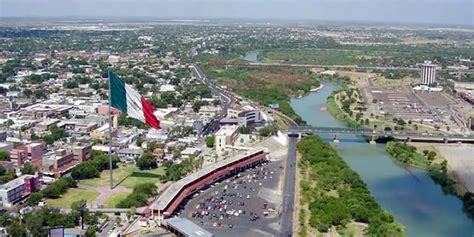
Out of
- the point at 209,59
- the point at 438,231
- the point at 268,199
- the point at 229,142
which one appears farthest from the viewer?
the point at 209,59

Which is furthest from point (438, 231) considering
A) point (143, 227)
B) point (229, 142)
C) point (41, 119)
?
point (41, 119)

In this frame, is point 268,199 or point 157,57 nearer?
A: point 268,199

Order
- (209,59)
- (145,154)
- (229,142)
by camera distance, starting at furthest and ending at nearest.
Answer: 1. (209,59)
2. (229,142)
3. (145,154)

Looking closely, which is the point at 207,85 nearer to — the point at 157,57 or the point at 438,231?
the point at 157,57

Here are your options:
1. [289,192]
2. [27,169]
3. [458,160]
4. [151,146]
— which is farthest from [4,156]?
[458,160]

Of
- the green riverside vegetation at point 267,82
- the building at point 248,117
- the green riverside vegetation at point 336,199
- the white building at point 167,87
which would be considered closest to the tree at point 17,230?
the green riverside vegetation at point 336,199

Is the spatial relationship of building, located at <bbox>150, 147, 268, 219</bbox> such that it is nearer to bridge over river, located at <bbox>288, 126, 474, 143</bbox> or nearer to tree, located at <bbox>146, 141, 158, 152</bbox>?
tree, located at <bbox>146, 141, 158, 152</bbox>

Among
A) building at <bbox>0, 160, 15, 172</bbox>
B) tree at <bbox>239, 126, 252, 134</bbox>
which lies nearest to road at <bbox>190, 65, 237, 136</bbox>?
tree at <bbox>239, 126, 252, 134</bbox>
